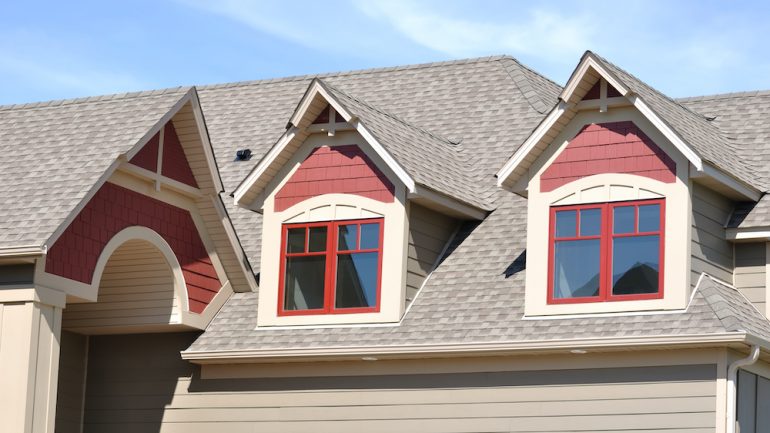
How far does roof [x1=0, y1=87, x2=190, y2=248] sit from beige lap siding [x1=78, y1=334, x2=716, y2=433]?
308 centimetres

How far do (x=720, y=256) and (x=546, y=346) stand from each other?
2.80 m

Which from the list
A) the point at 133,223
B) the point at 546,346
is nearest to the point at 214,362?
the point at 133,223

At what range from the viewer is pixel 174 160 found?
861 inches

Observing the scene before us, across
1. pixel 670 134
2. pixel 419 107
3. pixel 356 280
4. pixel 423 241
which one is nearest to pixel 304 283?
pixel 356 280

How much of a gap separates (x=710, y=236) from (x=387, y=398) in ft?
15.7

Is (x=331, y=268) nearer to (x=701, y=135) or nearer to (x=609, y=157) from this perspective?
(x=609, y=157)

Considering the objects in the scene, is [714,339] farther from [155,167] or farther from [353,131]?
[155,167]

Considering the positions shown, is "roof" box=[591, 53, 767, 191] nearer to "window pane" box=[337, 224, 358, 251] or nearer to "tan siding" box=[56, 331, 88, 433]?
"window pane" box=[337, 224, 358, 251]

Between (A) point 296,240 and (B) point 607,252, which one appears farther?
(A) point 296,240

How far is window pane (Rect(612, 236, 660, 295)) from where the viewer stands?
18922 millimetres

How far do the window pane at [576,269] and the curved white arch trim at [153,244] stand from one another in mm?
5541

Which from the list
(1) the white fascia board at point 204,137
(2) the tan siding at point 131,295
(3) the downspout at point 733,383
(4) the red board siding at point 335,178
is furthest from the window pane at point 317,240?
(3) the downspout at point 733,383

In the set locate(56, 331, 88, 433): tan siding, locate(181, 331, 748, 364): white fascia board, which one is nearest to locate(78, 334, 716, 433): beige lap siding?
locate(56, 331, 88, 433): tan siding

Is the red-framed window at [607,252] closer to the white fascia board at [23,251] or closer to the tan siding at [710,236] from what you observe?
the tan siding at [710,236]
